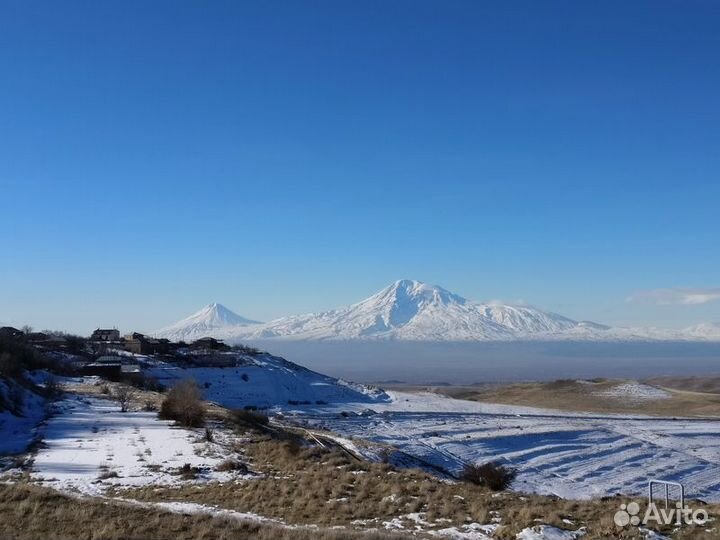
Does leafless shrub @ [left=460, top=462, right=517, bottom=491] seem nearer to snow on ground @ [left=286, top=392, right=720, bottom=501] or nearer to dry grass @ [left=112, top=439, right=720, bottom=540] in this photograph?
dry grass @ [left=112, top=439, right=720, bottom=540]

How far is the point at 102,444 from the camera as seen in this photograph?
25031 mm

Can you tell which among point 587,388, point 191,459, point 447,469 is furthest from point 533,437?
point 587,388

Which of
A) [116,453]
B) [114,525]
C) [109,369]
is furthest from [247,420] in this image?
[109,369]

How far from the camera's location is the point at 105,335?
372 ft

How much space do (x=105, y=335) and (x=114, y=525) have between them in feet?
352

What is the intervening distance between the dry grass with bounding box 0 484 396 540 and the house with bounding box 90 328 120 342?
9776 cm

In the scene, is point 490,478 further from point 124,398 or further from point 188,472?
point 124,398

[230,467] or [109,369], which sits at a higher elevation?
[109,369]

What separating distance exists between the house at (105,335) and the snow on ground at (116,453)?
258ft

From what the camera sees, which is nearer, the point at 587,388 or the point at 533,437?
Result: the point at 533,437

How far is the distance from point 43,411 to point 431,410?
36138mm

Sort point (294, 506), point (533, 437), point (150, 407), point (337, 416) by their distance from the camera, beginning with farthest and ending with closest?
point (337, 416)
point (533, 437)
point (150, 407)
point (294, 506)

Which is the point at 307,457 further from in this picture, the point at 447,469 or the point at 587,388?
the point at 587,388

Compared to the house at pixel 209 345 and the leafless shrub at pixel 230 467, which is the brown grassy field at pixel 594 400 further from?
the leafless shrub at pixel 230 467
